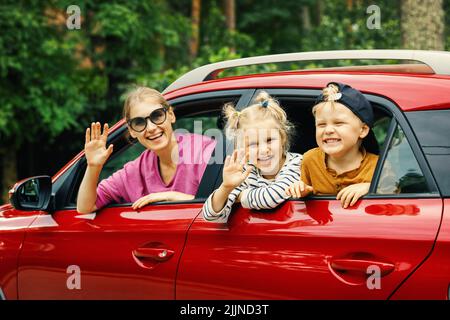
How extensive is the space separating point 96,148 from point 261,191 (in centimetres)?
95

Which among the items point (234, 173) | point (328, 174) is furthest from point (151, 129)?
point (328, 174)

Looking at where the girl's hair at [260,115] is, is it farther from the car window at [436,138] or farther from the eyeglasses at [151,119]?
the car window at [436,138]

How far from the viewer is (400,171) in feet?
9.23

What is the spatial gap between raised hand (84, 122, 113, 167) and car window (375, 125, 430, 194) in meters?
1.39

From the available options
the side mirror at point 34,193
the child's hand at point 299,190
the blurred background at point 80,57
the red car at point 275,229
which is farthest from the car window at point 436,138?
the blurred background at point 80,57

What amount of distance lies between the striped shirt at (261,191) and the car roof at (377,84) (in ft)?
1.13

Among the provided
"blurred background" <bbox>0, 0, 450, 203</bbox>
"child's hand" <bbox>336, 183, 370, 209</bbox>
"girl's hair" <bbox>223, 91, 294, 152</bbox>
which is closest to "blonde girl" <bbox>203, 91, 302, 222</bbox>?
"girl's hair" <bbox>223, 91, 294, 152</bbox>

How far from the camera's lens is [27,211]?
4051 millimetres

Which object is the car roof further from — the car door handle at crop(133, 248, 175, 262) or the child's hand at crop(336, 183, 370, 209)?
the car door handle at crop(133, 248, 175, 262)
